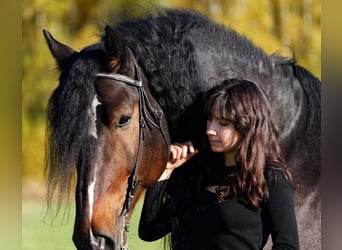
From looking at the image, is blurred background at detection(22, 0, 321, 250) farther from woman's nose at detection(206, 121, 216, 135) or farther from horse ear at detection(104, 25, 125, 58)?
woman's nose at detection(206, 121, 216, 135)

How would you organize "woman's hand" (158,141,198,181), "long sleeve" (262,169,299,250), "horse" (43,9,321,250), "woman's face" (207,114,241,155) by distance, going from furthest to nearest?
"woman's hand" (158,141,198,181) < "woman's face" (207,114,241,155) < "horse" (43,9,321,250) < "long sleeve" (262,169,299,250)

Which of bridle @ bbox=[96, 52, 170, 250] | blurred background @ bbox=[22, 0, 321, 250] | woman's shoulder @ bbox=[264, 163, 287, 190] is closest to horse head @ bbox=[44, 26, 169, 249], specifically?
bridle @ bbox=[96, 52, 170, 250]

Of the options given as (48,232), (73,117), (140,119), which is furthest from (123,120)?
(48,232)

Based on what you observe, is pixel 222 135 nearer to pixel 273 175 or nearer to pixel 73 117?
pixel 273 175

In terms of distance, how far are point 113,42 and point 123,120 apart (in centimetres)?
28

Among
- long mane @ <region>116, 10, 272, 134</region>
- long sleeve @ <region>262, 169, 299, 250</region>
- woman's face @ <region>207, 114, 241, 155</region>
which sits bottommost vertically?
long sleeve @ <region>262, 169, 299, 250</region>

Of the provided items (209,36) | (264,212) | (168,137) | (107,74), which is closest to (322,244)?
(264,212)

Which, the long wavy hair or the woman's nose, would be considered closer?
the long wavy hair

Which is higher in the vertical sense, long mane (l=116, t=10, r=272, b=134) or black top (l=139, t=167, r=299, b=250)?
long mane (l=116, t=10, r=272, b=134)

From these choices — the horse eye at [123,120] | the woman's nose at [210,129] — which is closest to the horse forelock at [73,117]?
the horse eye at [123,120]

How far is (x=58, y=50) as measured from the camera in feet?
7.95

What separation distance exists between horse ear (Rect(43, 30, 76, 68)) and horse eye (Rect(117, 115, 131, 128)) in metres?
0.32

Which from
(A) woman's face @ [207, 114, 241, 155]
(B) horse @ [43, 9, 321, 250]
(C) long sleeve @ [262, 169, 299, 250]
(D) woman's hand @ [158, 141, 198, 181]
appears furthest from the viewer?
(D) woman's hand @ [158, 141, 198, 181]

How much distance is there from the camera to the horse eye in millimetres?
2312
